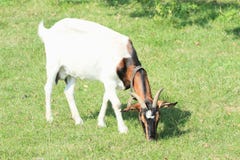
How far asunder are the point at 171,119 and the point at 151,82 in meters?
2.29

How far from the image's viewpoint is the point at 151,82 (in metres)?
13.7

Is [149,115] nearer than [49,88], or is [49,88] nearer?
[149,115]

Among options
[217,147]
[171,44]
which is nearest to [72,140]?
[217,147]

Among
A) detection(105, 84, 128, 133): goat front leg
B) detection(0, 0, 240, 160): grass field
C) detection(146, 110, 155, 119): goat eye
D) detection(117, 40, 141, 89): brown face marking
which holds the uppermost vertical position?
detection(117, 40, 141, 89): brown face marking

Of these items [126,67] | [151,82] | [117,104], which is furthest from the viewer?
[151,82]

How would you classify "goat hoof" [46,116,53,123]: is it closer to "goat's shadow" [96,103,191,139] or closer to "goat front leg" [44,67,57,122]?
"goat front leg" [44,67,57,122]

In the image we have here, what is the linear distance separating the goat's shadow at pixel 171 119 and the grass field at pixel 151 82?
2cm

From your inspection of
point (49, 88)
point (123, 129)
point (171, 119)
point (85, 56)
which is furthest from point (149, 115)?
point (49, 88)

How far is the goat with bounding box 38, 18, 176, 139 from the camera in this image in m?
10.6

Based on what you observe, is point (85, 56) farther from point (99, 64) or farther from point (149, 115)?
point (149, 115)

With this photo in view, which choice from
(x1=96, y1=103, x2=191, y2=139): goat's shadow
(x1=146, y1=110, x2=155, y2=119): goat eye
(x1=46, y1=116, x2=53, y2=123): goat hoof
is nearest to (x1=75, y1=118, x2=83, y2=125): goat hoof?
(x1=46, y1=116, x2=53, y2=123): goat hoof

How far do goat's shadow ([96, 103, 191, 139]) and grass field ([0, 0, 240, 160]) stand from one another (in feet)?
0.06

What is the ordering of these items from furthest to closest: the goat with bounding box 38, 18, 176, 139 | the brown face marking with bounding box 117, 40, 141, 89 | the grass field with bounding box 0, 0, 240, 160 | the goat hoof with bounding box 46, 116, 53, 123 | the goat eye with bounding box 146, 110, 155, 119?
the goat hoof with bounding box 46, 116, 53, 123, the brown face marking with bounding box 117, 40, 141, 89, the goat with bounding box 38, 18, 176, 139, the grass field with bounding box 0, 0, 240, 160, the goat eye with bounding box 146, 110, 155, 119

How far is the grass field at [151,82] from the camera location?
10.2 m
